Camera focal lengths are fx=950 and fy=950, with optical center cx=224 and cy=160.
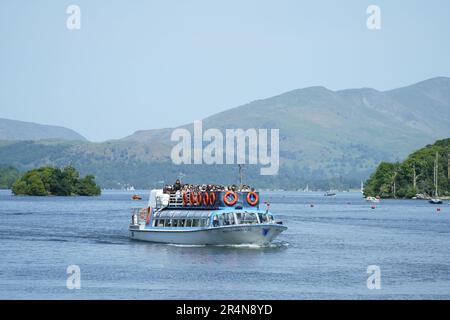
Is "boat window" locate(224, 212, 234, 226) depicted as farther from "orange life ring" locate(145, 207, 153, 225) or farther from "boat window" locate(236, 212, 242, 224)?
"orange life ring" locate(145, 207, 153, 225)

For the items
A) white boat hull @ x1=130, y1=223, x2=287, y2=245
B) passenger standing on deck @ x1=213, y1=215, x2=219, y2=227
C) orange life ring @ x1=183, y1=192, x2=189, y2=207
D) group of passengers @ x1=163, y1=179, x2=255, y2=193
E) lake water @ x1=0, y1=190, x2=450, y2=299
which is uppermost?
group of passengers @ x1=163, y1=179, x2=255, y2=193

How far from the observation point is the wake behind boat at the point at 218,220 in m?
97.9

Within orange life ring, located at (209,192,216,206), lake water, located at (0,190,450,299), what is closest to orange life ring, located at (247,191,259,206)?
orange life ring, located at (209,192,216,206)

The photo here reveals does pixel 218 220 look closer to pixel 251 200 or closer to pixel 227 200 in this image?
pixel 227 200

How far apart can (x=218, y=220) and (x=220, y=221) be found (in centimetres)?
24

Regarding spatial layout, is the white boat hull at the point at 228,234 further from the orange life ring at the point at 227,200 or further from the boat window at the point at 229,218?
the orange life ring at the point at 227,200

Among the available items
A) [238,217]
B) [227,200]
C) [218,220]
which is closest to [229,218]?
[238,217]

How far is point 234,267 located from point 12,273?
19.0 m

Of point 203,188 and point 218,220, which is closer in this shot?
point 218,220

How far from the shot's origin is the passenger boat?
9781 cm

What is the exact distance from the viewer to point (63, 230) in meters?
133

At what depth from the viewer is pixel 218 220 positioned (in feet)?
322
